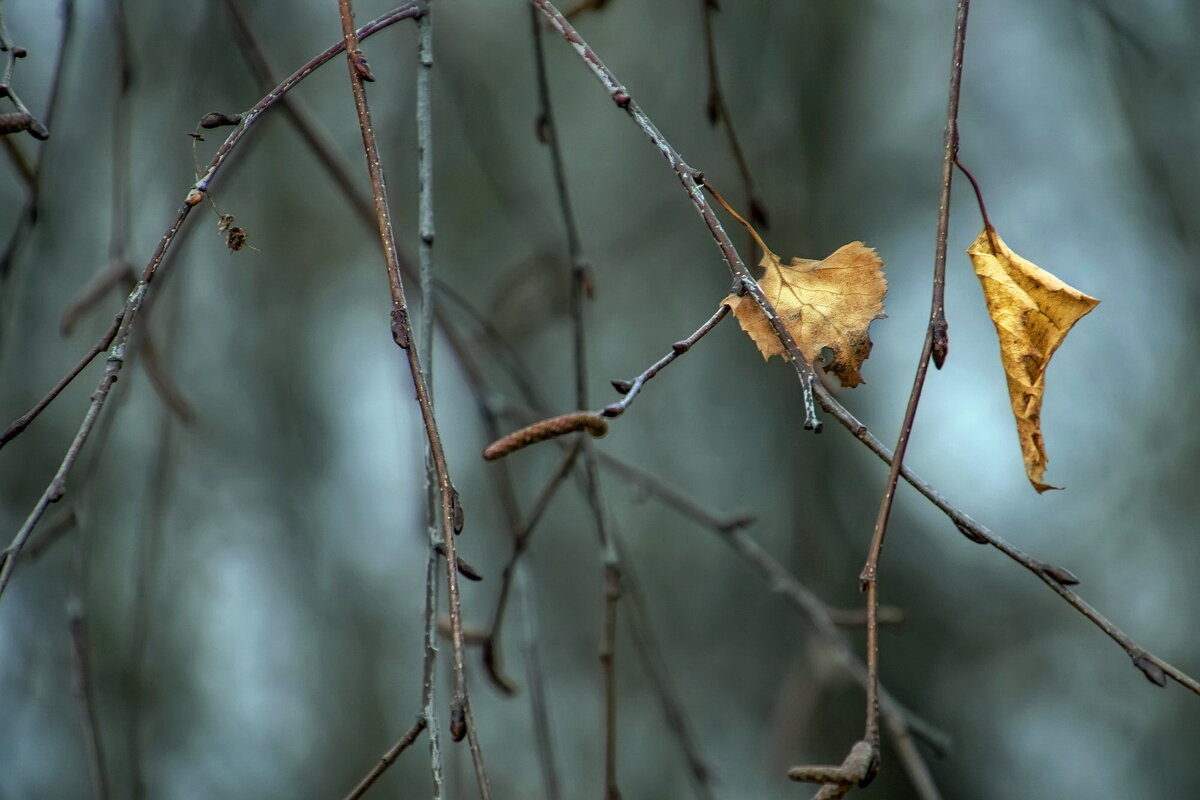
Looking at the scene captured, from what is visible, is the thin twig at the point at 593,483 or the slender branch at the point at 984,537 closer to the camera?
the slender branch at the point at 984,537

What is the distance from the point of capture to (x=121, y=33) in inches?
39.5

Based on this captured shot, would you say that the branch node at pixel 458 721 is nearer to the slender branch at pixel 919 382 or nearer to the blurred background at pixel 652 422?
the slender branch at pixel 919 382

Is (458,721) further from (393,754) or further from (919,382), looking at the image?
(919,382)

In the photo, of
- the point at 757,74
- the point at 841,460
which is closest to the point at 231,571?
the point at 841,460

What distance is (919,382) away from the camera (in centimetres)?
48

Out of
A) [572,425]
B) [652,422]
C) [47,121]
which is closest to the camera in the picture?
[572,425]

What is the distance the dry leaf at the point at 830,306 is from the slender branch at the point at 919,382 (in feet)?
0.30

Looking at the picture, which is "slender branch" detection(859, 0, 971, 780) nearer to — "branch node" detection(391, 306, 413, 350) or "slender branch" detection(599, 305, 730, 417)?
"slender branch" detection(599, 305, 730, 417)

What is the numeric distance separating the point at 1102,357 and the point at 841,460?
659 millimetres

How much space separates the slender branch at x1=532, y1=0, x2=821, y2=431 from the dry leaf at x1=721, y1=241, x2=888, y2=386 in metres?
0.06

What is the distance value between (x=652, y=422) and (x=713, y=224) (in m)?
2.50

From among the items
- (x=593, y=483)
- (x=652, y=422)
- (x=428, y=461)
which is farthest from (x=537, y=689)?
(x=652, y=422)

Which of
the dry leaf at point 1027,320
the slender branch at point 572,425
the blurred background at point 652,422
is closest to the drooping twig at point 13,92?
the slender branch at point 572,425

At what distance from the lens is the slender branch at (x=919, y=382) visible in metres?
0.44
